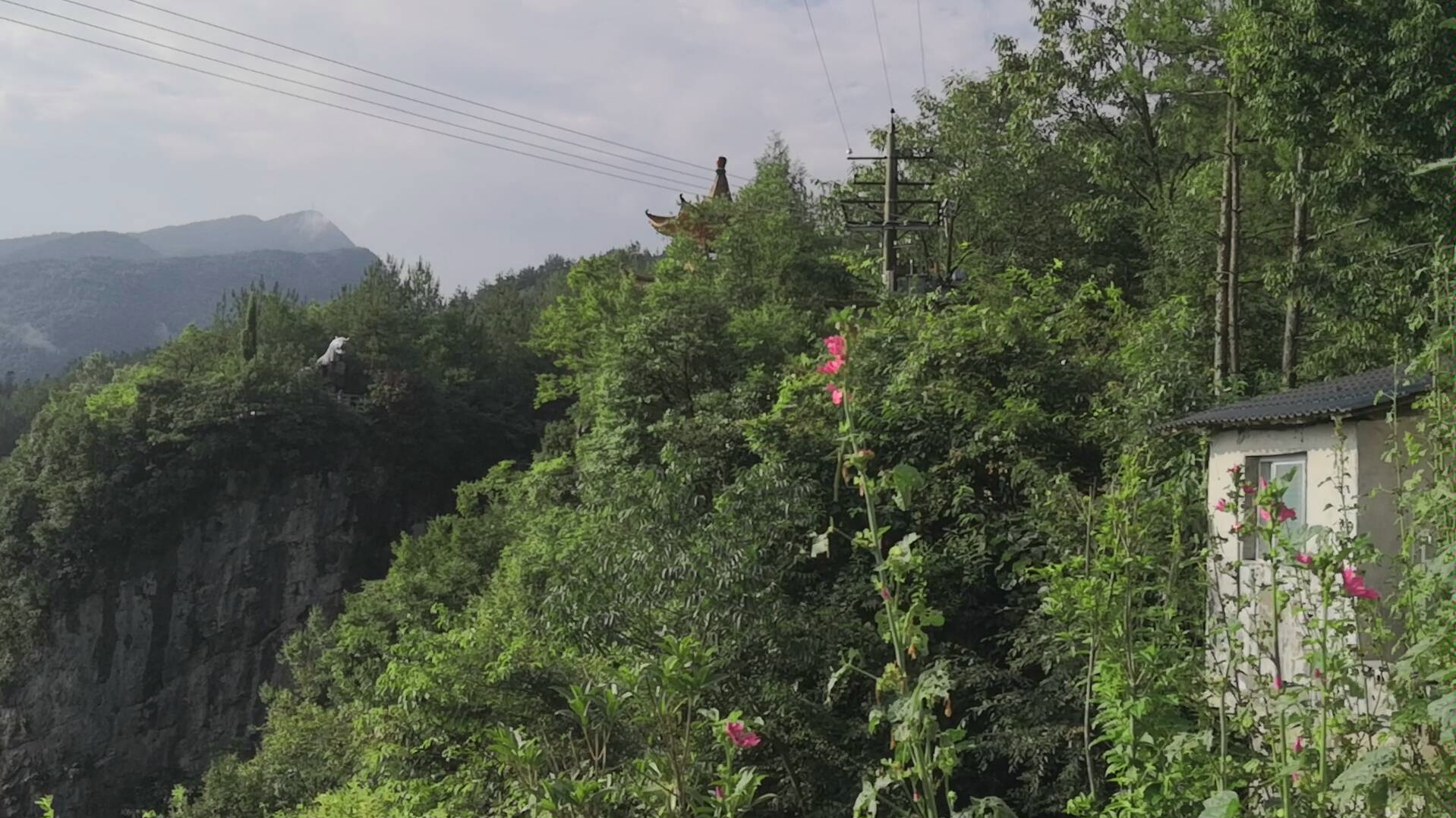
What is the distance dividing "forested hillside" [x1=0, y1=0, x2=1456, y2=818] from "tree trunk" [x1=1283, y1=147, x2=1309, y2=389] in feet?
0.21

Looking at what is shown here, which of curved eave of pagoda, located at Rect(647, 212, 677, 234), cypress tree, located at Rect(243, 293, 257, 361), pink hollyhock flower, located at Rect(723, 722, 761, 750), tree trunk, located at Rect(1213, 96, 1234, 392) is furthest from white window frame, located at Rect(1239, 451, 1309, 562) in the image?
cypress tree, located at Rect(243, 293, 257, 361)

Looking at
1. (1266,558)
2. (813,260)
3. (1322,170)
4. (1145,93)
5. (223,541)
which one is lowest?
(223,541)

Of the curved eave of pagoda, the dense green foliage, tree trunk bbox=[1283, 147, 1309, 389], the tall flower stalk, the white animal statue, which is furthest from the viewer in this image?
the white animal statue

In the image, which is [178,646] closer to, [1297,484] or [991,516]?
[991,516]

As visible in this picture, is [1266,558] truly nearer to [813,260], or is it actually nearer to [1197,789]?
[1197,789]

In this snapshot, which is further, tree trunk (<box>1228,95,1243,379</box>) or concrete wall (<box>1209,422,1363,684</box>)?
tree trunk (<box>1228,95,1243,379</box>)

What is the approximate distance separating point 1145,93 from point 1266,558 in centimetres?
1286

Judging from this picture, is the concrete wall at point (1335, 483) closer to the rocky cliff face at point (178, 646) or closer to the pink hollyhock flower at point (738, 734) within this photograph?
the pink hollyhock flower at point (738, 734)

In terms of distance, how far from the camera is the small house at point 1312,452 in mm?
5270

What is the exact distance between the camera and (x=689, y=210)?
2020 centimetres

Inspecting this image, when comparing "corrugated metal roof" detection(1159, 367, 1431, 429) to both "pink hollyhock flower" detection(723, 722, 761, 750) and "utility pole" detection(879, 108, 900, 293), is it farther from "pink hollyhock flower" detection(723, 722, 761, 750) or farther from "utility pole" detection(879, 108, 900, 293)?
"utility pole" detection(879, 108, 900, 293)

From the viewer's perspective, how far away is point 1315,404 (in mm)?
5703

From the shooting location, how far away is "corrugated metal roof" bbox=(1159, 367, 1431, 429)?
17.1 feet

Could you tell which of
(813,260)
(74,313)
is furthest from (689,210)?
(74,313)
